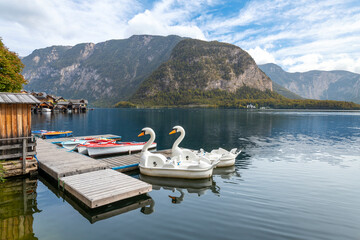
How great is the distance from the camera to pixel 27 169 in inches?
555

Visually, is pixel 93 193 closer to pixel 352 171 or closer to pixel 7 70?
pixel 352 171

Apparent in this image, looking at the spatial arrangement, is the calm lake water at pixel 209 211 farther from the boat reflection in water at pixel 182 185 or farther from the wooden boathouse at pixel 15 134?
the wooden boathouse at pixel 15 134

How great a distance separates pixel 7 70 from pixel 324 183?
117ft

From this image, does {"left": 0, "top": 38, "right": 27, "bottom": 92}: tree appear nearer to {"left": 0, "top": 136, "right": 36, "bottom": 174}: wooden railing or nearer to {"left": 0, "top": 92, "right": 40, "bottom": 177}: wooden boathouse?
{"left": 0, "top": 92, "right": 40, "bottom": 177}: wooden boathouse

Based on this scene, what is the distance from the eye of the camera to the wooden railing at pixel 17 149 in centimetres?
1302

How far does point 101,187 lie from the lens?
36.4 feet

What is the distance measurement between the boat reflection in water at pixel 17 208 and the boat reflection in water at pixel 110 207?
1.56 metres

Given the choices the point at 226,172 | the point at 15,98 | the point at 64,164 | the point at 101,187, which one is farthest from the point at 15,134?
the point at 226,172

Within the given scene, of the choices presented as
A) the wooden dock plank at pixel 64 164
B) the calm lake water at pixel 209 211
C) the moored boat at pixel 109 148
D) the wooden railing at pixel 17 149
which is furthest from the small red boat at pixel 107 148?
the wooden railing at pixel 17 149

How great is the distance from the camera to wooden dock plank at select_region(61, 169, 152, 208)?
9.86m

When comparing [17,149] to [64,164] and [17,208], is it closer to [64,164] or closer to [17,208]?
[64,164]

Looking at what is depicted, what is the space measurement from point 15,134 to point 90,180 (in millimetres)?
6216

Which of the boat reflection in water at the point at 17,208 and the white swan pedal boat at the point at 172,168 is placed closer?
the boat reflection in water at the point at 17,208

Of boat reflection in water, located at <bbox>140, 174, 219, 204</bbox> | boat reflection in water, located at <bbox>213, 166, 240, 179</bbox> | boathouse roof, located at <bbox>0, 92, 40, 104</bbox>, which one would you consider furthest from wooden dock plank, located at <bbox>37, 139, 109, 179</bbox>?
boat reflection in water, located at <bbox>213, 166, 240, 179</bbox>
